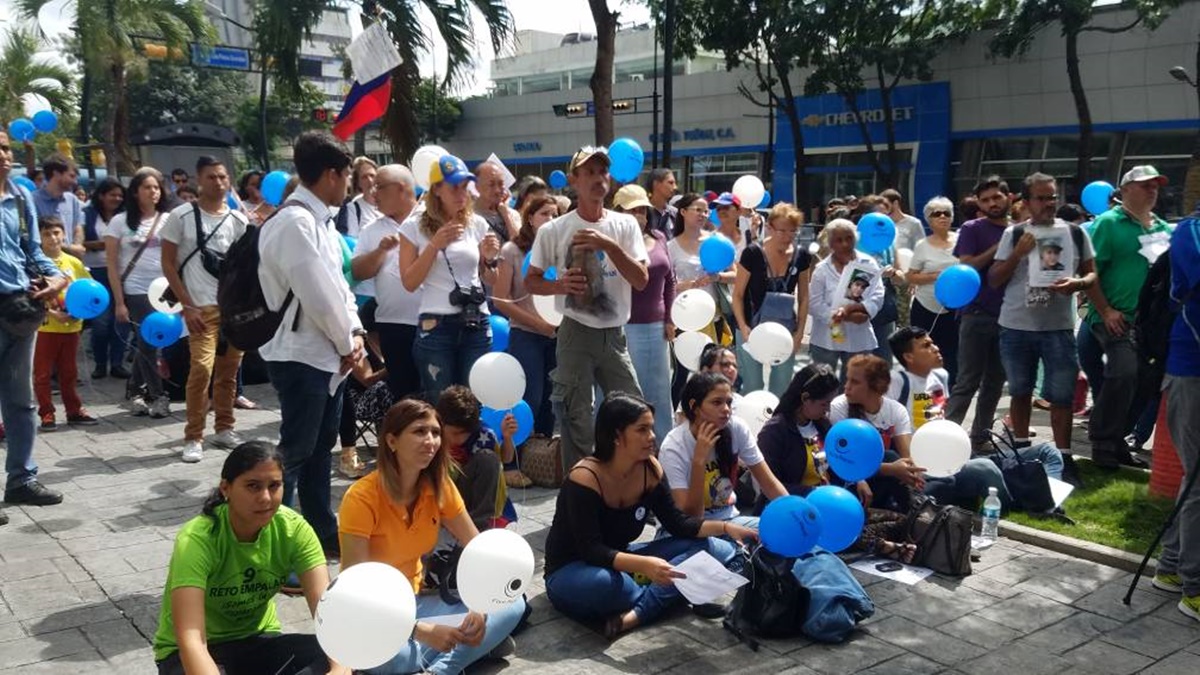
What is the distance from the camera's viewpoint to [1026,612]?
4.49 m

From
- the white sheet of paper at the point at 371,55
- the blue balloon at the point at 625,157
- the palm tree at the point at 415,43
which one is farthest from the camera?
the palm tree at the point at 415,43

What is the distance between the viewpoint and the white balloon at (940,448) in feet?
16.8

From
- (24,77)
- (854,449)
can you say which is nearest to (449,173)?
(854,449)

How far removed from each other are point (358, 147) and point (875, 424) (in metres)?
16.8

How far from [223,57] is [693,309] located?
70.1 ft

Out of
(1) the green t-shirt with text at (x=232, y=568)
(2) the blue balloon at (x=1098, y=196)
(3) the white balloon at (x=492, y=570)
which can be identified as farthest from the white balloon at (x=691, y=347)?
(2) the blue balloon at (x=1098, y=196)

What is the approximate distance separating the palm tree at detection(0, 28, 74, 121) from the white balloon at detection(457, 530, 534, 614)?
29.8 metres

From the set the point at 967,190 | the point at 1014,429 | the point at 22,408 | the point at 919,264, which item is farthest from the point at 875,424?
the point at 967,190

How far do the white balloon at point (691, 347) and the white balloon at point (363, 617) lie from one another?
4.19m

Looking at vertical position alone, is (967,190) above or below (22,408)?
above

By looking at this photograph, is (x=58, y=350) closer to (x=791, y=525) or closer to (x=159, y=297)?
(x=159, y=297)

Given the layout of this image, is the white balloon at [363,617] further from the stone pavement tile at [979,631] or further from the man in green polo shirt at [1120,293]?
the man in green polo shirt at [1120,293]

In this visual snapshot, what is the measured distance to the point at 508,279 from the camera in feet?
20.1

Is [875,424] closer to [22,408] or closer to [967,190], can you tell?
[22,408]
